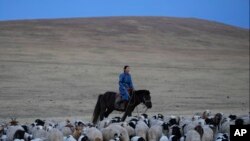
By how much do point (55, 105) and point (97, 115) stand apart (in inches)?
255

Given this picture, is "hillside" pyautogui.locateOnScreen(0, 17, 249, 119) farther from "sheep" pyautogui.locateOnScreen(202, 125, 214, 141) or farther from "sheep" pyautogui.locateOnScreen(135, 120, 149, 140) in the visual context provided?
"sheep" pyautogui.locateOnScreen(202, 125, 214, 141)

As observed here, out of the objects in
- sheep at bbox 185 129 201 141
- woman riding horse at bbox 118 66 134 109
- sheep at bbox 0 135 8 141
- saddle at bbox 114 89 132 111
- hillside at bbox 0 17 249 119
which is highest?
hillside at bbox 0 17 249 119

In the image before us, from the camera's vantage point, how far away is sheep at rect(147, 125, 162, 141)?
15891 millimetres

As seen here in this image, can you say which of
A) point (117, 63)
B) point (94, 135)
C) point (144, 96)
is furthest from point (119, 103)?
point (117, 63)

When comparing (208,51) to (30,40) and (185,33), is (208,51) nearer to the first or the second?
(185,33)

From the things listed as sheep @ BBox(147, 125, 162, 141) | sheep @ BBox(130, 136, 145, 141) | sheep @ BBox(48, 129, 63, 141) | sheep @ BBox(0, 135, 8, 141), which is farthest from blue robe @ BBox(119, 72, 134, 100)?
sheep @ BBox(0, 135, 8, 141)

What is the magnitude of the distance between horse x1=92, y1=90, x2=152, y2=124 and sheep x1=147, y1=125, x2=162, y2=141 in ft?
10.3

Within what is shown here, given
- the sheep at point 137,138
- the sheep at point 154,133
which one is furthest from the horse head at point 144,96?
the sheep at point 137,138

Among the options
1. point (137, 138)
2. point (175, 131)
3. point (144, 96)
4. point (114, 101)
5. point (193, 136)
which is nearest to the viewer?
point (193, 136)

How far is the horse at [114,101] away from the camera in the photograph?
1923 cm

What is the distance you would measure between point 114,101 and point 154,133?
417 cm

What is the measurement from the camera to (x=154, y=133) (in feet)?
52.2

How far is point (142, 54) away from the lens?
48.5 m

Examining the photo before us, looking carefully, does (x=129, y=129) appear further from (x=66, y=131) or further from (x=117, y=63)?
(x=117, y=63)
